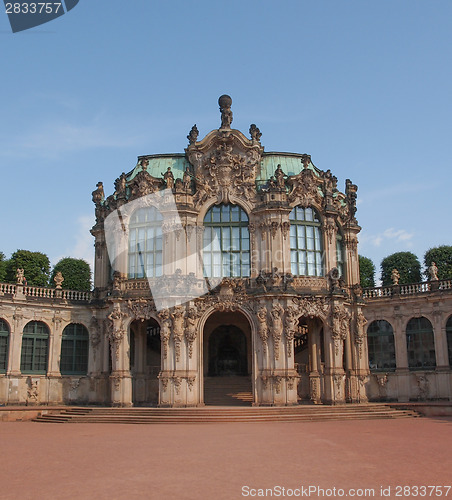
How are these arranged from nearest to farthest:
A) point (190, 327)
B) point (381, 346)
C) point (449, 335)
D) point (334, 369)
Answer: point (190, 327), point (334, 369), point (449, 335), point (381, 346)

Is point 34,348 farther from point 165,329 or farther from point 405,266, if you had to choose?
point 405,266

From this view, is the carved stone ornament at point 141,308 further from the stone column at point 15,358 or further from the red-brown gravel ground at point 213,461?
the red-brown gravel ground at point 213,461

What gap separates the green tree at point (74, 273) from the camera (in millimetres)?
57938

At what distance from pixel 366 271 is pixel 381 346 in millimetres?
19127

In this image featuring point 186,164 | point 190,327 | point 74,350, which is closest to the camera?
point 190,327

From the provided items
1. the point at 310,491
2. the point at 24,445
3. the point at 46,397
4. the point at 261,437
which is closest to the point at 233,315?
the point at 46,397

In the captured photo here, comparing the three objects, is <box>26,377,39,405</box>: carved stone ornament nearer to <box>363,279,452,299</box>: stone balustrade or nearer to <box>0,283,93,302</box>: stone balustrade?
<box>0,283,93,302</box>: stone balustrade

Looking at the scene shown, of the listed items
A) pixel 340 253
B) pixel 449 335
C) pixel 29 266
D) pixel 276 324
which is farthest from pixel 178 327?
pixel 29 266

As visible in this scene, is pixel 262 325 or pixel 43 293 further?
pixel 43 293

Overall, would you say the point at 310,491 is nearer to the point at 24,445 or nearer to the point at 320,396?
the point at 24,445

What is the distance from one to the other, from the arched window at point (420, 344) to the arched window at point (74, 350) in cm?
2285

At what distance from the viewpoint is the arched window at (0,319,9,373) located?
39750 mm

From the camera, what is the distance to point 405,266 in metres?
57.9

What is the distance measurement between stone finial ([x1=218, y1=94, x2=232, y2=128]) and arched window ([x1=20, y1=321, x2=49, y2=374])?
1870 centimetres
